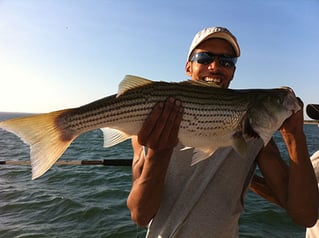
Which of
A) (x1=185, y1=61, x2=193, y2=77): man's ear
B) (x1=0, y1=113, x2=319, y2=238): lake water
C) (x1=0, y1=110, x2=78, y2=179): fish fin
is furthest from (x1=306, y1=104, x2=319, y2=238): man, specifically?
(x1=0, y1=113, x2=319, y2=238): lake water

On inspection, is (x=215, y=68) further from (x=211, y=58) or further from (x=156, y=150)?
(x=156, y=150)

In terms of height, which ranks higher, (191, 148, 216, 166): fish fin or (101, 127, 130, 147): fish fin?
(101, 127, 130, 147): fish fin

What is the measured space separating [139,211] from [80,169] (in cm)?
1273

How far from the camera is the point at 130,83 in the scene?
2678mm

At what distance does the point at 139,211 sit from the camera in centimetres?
271

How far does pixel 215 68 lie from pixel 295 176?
1.24 meters

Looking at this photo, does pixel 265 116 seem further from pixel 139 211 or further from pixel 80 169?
pixel 80 169

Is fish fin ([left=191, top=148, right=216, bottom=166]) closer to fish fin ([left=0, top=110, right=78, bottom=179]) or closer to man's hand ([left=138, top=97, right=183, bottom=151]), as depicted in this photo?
man's hand ([left=138, top=97, right=183, bottom=151])

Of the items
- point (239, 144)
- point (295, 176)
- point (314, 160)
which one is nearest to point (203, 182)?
point (239, 144)

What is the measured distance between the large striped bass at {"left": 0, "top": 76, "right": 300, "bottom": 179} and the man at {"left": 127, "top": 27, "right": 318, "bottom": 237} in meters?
0.09

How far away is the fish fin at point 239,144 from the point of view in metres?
2.58

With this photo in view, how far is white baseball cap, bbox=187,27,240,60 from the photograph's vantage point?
320cm

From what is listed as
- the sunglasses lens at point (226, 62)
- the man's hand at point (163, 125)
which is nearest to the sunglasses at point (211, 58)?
the sunglasses lens at point (226, 62)

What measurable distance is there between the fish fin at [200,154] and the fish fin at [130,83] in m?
0.70
